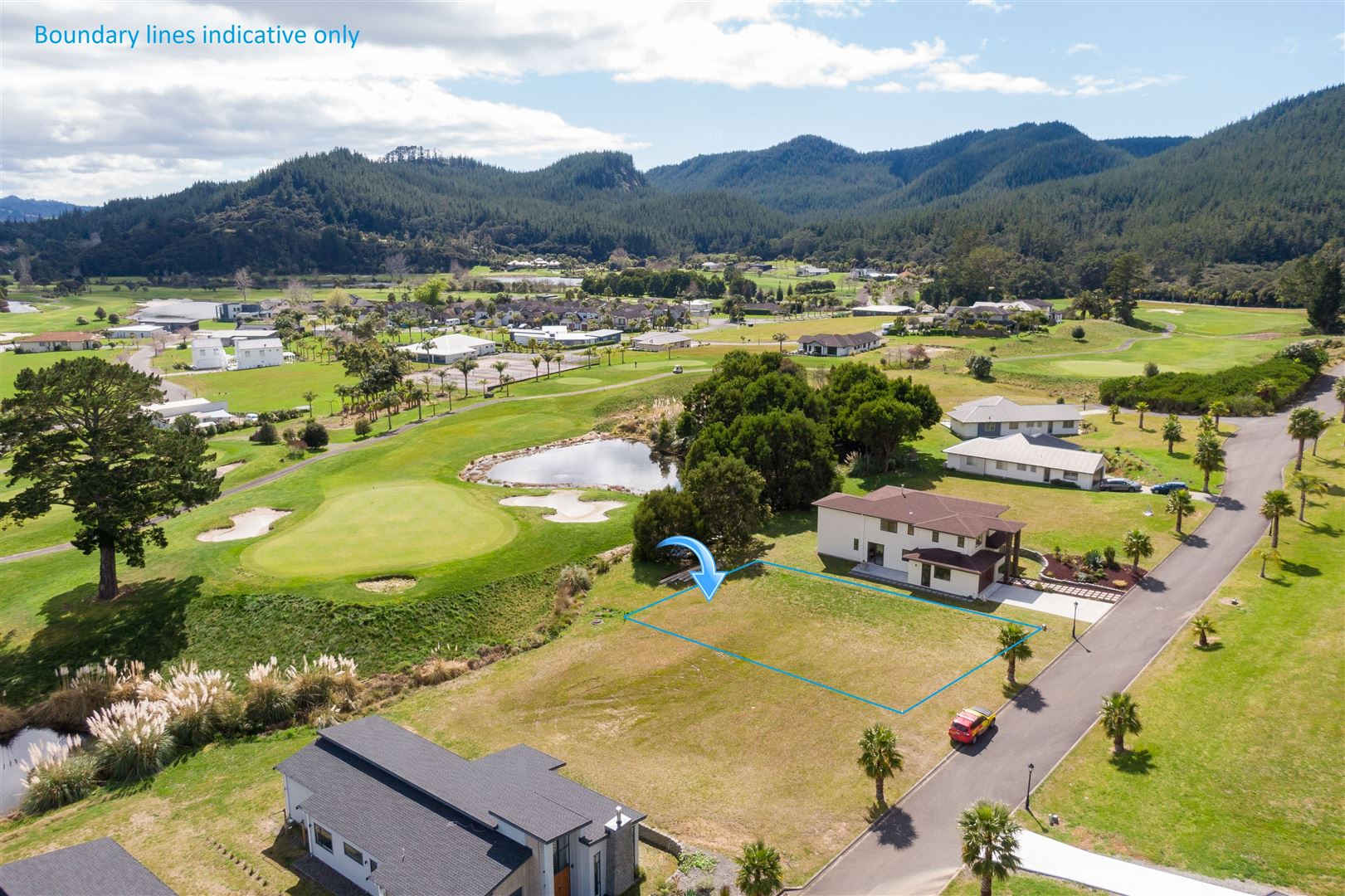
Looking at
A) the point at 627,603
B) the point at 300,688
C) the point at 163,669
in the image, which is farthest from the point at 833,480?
the point at 163,669

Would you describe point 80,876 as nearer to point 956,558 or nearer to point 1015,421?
point 956,558

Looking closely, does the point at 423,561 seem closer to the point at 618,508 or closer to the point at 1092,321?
the point at 618,508

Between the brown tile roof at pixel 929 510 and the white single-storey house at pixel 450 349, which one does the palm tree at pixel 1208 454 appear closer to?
the brown tile roof at pixel 929 510

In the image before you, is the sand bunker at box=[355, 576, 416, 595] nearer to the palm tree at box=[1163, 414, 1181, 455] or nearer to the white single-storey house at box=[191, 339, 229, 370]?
the palm tree at box=[1163, 414, 1181, 455]

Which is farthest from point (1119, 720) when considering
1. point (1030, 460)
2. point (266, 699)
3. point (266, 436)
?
point (266, 436)

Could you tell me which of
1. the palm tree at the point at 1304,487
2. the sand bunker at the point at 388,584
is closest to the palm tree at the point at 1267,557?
the palm tree at the point at 1304,487

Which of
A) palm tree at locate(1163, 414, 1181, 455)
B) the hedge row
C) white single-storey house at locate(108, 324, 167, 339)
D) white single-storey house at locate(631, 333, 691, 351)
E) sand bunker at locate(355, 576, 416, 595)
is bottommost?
sand bunker at locate(355, 576, 416, 595)

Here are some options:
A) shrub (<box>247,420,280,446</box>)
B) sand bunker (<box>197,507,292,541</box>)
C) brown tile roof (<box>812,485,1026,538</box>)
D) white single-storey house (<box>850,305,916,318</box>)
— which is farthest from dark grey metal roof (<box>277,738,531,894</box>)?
white single-storey house (<box>850,305,916,318</box>)

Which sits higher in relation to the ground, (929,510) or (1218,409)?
(1218,409)
